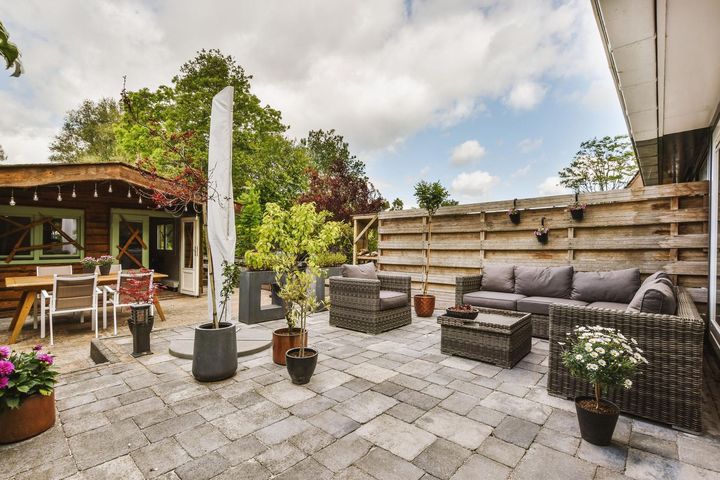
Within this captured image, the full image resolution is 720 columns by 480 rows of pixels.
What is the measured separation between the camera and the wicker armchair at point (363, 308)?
4.37m

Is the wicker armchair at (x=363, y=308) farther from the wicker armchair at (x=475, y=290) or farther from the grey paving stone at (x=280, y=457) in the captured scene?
the grey paving stone at (x=280, y=457)

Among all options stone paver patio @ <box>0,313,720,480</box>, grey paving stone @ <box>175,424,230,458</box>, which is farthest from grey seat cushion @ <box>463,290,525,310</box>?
grey paving stone @ <box>175,424,230,458</box>

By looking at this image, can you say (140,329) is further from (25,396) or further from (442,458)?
(442,458)

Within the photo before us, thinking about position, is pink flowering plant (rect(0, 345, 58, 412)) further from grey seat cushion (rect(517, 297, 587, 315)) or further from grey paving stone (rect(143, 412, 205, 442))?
grey seat cushion (rect(517, 297, 587, 315))

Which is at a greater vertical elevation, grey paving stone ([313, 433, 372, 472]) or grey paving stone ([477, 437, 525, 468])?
grey paving stone ([313, 433, 372, 472])

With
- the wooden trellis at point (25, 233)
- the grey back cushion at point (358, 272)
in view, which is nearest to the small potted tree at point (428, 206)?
the grey back cushion at point (358, 272)

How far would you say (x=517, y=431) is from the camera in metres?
2.11

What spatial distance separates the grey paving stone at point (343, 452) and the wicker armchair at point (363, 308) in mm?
2368

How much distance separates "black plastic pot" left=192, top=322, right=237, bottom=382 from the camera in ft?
9.32

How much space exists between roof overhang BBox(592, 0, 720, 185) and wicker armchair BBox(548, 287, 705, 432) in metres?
1.86

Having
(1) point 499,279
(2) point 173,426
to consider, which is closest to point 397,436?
(2) point 173,426

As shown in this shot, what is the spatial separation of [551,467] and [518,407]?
0.70m

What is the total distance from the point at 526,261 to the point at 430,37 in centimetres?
410

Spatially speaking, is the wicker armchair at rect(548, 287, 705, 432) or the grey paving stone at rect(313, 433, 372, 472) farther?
the wicker armchair at rect(548, 287, 705, 432)
